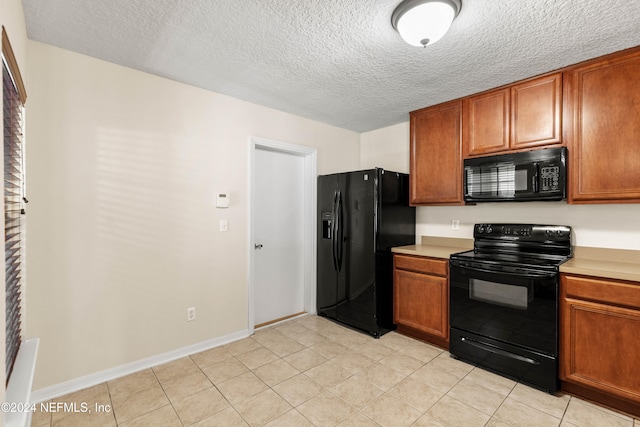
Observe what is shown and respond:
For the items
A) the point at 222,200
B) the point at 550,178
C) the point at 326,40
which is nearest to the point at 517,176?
the point at 550,178

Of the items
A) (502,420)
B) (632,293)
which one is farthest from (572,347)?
(502,420)

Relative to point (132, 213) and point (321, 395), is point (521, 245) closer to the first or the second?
point (321, 395)

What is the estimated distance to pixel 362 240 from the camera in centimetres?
323

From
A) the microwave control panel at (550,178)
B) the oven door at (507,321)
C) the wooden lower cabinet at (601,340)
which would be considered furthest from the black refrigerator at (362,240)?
the wooden lower cabinet at (601,340)

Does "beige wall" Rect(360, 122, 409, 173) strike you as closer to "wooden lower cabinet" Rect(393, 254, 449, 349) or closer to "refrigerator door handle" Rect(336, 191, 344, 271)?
"refrigerator door handle" Rect(336, 191, 344, 271)

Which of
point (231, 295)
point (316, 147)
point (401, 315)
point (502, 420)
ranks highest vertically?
point (316, 147)

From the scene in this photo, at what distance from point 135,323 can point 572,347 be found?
3251 millimetres

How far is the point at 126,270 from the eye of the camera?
2.40 metres

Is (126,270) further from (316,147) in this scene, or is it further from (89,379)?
(316,147)

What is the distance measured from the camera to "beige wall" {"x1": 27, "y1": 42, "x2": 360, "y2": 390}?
2.09 m

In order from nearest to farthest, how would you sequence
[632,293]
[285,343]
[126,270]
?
[632,293], [126,270], [285,343]

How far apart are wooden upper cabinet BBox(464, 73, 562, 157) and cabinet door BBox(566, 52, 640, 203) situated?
123 millimetres

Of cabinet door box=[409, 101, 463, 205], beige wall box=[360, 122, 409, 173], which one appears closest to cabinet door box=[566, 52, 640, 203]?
cabinet door box=[409, 101, 463, 205]

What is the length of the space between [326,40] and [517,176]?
75.5 inches
